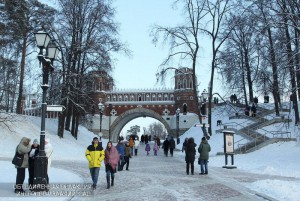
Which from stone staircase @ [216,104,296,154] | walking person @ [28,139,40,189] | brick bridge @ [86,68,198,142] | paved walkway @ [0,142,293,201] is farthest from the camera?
brick bridge @ [86,68,198,142]

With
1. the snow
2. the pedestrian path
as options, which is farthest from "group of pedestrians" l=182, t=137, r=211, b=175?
the pedestrian path

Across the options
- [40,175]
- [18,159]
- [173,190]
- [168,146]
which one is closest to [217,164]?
[168,146]

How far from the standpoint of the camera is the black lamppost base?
9.17m

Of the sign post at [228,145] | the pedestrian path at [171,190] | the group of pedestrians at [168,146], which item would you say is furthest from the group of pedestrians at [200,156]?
the group of pedestrians at [168,146]

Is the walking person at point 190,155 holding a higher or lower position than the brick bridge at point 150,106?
lower

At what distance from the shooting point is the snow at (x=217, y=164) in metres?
10.5

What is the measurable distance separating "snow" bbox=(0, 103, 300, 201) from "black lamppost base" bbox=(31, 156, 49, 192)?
593 mm

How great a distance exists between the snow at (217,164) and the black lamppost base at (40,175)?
1.94 feet

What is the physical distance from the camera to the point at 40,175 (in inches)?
A: 364

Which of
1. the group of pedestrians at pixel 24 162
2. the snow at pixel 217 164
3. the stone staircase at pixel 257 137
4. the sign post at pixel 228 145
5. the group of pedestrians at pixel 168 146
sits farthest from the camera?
the group of pedestrians at pixel 168 146

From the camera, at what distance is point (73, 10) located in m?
28.2

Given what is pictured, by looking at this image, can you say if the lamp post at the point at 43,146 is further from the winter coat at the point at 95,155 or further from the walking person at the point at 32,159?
the winter coat at the point at 95,155

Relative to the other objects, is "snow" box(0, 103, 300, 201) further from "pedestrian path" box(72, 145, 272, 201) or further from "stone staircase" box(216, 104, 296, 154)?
"stone staircase" box(216, 104, 296, 154)

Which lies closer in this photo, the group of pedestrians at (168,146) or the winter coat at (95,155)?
the winter coat at (95,155)
